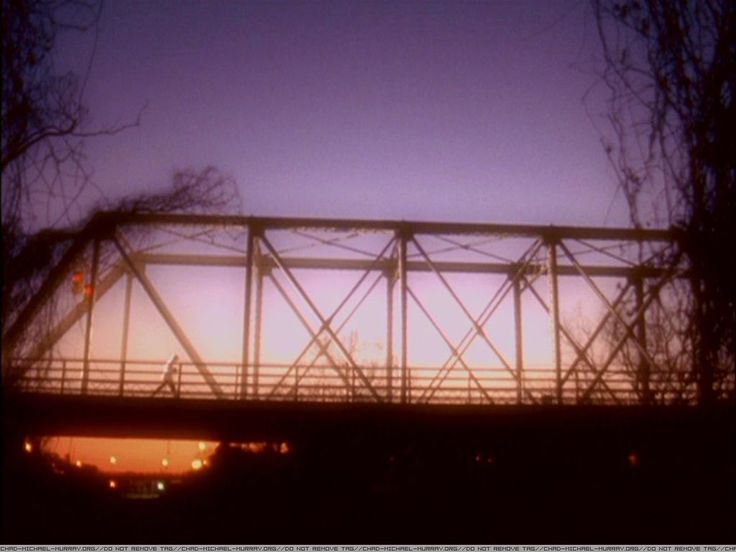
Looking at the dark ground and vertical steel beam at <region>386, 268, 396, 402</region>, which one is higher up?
vertical steel beam at <region>386, 268, 396, 402</region>

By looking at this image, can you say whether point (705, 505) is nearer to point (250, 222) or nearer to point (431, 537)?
point (431, 537)

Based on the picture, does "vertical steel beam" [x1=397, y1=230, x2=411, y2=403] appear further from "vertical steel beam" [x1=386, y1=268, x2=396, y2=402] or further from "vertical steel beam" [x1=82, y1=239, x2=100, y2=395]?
"vertical steel beam" [x1=82, y1=239, x2=100, y2=395]

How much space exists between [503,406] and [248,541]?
30.4 ft

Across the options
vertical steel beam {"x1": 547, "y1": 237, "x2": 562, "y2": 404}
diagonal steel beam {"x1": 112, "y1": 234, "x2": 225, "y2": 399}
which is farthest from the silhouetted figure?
vertical steel beam {"x1": 547, "y1": 237, "x2": 562, "y2": 404}

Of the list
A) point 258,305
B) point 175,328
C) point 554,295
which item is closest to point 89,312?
point 175,328

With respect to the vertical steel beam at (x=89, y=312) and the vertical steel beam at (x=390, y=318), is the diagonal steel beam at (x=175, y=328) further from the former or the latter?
the vertical steel beam at (x=390, y=318)

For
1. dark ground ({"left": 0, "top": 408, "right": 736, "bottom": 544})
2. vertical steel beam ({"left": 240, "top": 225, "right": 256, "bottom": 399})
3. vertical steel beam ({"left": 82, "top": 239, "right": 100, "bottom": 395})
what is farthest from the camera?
vertical steel beam ({"left": 240, "top": 225, "right": 256, "bottom": 399})

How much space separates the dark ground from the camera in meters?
→ 10.1

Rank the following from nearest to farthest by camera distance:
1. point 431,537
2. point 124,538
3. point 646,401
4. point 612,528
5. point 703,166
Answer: point 703,166 < point 646,401 < point 124,538 < point 431,537 < point 612,528

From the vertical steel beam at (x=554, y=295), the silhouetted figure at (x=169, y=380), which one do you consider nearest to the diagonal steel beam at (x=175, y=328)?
the silhouetted figure at (x=169, y=380)

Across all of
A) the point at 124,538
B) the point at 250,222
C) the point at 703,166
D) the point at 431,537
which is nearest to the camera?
the point at 703,166

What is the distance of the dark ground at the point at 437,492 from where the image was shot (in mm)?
10086

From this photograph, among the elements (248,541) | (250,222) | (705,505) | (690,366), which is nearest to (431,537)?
(248,541)

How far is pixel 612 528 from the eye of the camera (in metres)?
12.1
